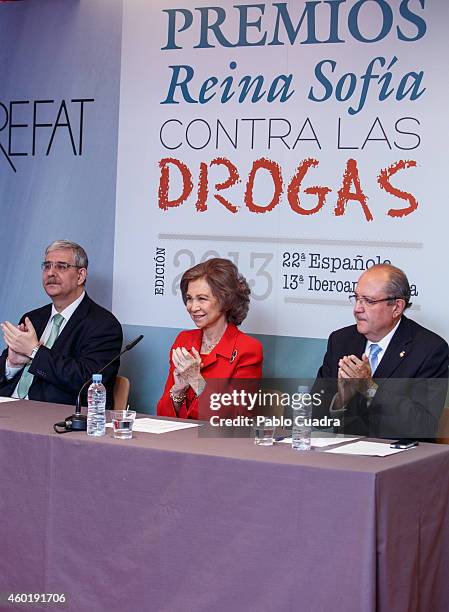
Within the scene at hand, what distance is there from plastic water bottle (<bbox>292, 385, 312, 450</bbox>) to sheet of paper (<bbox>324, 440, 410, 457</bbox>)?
0.28 ft

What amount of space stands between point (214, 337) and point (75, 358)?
0.71 metres

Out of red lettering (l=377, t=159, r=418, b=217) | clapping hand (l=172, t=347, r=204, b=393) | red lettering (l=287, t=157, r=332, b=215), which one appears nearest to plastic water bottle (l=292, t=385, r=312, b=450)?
clapping hand (l=172, t=347, r=204, b=393)

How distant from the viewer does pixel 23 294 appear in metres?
5.99

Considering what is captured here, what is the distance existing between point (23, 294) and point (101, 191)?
0.75m

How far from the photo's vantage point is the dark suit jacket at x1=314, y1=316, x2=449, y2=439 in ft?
13.6

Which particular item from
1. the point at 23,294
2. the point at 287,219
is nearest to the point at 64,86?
the point at 23,294

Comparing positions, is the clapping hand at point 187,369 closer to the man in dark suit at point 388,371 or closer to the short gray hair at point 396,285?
the man in dark suit at point 388,371

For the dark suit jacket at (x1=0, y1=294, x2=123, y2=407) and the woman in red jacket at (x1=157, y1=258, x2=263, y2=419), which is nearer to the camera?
the woman in red jacket at (x1=157, y1=258, x2=263, y2=419)

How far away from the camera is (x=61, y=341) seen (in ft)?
16.9

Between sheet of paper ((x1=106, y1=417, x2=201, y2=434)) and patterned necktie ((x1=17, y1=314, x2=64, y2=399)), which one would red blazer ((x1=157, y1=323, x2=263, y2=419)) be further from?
patterned necktie ((x1=17, y1=314, x2=64, y2=399))

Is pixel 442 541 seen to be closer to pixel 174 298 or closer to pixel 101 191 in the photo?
pixel 174 298

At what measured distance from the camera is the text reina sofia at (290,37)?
489 centimetres

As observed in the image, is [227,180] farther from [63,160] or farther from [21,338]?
[21,338]

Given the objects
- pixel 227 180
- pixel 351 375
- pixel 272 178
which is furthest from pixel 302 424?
pixel 227 180
